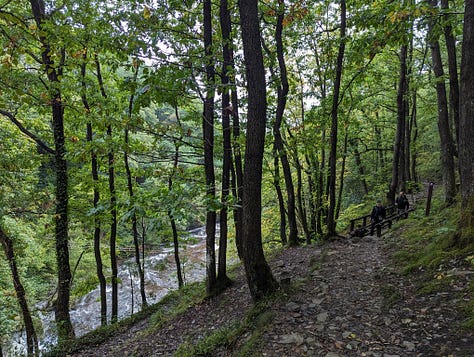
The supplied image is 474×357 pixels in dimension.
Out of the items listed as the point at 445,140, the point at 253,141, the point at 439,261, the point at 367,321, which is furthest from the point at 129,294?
the point at 445,140

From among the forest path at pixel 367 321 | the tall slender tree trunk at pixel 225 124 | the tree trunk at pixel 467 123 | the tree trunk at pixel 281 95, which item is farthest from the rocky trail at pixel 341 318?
the tree trunk at pixel 281 95

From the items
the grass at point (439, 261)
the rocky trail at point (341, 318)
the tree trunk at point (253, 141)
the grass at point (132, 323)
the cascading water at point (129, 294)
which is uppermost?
the tree trunk at point (253, 141)

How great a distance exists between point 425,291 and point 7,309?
12908mm

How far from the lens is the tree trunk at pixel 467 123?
199 inches

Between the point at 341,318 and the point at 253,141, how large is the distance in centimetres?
309

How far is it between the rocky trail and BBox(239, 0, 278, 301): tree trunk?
0.81 m

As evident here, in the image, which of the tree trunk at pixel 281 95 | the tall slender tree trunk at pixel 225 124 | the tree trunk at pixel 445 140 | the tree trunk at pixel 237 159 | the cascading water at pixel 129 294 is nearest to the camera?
the tall slender tree trunk at pixel 225 124

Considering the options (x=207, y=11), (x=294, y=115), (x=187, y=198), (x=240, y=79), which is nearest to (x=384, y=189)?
(x=294, y=115)

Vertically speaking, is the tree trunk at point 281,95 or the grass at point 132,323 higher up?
the tree trunk at point 281,95

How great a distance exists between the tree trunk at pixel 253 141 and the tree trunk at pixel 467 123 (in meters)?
3.45

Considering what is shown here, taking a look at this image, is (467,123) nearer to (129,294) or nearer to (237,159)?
(237,159)

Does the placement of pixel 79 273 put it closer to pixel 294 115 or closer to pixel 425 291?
pixel 294 115

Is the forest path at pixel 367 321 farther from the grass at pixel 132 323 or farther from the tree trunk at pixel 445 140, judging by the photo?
the tree trunk at pixel 445 140

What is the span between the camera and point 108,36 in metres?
5.91
